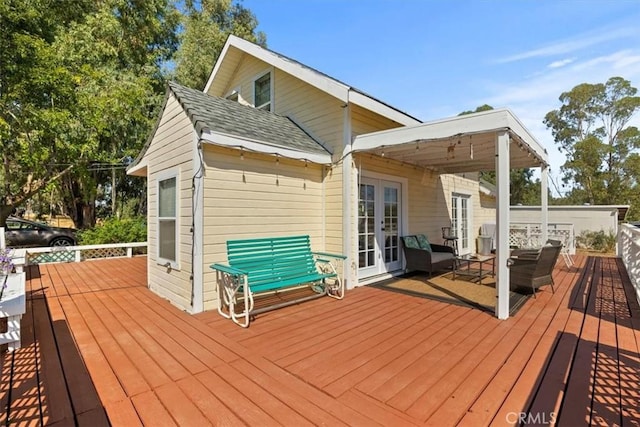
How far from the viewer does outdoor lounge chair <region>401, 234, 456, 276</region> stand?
619 centimetres

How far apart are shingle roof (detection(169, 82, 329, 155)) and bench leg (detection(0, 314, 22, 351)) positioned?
284 centimetres

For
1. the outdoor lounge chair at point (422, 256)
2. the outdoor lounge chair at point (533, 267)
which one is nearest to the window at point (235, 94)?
the outdoor lounge chair at point (422, 256)

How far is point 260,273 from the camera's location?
4.28 metres

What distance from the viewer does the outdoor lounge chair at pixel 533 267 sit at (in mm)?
4605

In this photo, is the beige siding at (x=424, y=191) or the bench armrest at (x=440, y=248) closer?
the beige siding at (x=424, y=191)

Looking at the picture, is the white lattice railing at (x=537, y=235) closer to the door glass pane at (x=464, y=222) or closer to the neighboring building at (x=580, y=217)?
the neighboring building at (x=580, y=217)

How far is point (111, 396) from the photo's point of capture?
2.29 meters

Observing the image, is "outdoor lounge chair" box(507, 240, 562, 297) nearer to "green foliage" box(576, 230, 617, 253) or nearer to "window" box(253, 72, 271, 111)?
"window" box(253, 72, 271, 111)

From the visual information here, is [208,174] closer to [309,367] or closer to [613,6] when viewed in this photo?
[309,367]

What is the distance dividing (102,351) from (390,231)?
539cm

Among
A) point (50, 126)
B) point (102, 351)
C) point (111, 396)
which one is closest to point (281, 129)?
point (102, 351)

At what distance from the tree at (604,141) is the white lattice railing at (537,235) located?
12.9m

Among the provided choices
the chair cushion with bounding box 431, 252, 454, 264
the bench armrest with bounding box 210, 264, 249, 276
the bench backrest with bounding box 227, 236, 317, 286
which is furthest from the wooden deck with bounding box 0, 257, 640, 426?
the chair cushion with bounding box 431, 252, 454, 264

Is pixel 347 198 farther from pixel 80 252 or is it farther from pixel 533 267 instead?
pixel 80 252
